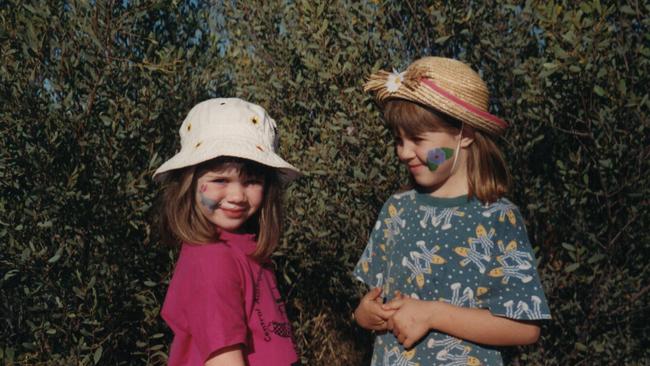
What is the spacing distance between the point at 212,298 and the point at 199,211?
21.4 inches

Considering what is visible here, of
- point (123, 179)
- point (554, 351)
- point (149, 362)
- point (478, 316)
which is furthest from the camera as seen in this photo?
point (554, 351)

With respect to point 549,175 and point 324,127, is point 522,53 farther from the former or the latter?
point 324,127

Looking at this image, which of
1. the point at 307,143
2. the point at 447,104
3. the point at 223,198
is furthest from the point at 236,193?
the point at 307,143

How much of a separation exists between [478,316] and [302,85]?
2987mm

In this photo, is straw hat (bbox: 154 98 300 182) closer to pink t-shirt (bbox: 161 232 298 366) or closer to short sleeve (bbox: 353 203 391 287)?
pink t-shirt (bbox: 161 232 298 366)

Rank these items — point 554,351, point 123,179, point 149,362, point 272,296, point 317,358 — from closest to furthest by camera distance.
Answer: point 272,296 < point 123,179 < point 149,362 < point 554,351 < point 317,358

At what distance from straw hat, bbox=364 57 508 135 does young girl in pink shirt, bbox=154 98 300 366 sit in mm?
654

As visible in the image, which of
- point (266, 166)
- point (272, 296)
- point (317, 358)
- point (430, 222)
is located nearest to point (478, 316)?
point (430, 222)

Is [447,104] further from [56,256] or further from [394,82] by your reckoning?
[56,256]

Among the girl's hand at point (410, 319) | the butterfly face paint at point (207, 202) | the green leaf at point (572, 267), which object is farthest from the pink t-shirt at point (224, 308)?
the green leaf at point (572, 267)

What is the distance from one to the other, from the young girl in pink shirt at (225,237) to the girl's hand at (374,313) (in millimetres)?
365

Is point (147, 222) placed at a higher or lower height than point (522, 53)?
lower

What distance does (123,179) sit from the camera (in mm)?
4656

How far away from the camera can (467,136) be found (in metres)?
3.42
